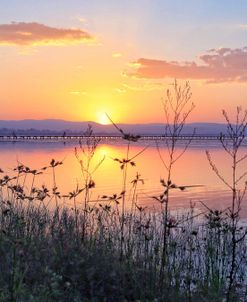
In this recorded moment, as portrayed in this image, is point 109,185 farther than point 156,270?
Yes

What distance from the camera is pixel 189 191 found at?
22281 millimetres

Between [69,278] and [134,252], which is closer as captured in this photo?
[69,278]

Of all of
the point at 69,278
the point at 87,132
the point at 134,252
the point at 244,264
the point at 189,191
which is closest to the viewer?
the point at 69,278

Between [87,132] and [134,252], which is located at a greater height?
[87,132]

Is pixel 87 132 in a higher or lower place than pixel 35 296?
higher

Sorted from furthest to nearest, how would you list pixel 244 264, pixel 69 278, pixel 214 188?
pixel 214 188, pixel 244 264, pixel 69 278

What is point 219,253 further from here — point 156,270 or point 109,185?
point 109,185

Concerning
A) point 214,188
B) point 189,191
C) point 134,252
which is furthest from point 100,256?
point 214,188

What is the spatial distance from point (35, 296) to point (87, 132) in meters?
2.88

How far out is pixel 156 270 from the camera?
744 centimetres

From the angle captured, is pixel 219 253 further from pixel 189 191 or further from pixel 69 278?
pixel 189 191

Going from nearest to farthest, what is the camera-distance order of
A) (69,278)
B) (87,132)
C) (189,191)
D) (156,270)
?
(69,278)
(156,270)
(87,132)
(189,191)

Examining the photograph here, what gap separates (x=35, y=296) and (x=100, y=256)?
6.38 ft

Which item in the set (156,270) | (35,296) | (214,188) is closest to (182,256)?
(156,270)
